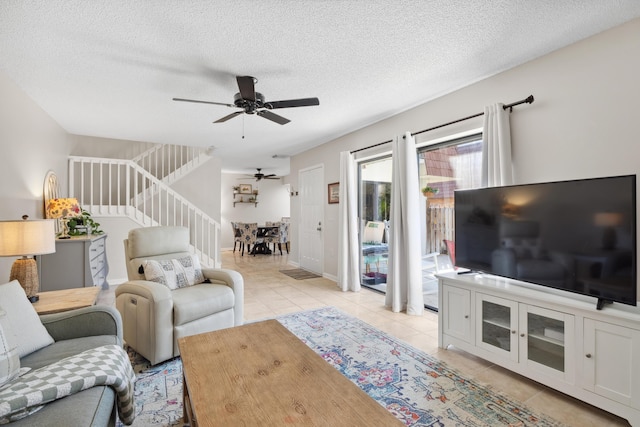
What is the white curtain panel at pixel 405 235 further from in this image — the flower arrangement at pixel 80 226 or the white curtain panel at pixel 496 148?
the flower arrangement at pixel 80 226

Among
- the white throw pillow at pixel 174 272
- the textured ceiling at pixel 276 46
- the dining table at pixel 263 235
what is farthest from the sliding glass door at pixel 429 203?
the dining table at pixel 263 235

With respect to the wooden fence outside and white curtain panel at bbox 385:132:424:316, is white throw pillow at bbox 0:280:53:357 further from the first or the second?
the wooden fence outside

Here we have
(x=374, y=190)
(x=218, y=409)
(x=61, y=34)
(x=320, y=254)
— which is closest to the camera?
(x=218, y=409)

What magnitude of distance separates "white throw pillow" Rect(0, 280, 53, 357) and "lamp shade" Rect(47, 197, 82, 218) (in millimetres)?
2437

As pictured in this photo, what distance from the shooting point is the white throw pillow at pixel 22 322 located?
148 centimetres

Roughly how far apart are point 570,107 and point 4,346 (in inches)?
141

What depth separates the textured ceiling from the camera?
1.88m

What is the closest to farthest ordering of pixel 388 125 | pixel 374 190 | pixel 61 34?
pixel 61 34 → pixel 388 125 → pixel 374 190

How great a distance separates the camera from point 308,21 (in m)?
2.01

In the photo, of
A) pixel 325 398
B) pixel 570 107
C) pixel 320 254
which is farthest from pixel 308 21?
pixel 320 254

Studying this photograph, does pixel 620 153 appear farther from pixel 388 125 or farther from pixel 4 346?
pixel 4 346

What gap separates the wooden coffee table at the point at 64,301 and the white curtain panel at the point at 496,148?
3.21 meters

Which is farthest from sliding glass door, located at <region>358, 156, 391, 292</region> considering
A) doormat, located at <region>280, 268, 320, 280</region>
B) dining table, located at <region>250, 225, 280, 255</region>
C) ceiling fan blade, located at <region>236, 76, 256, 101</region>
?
dining table, located at <region>250, 225, 280, 255</region>

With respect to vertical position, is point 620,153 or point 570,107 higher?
point 570,107
